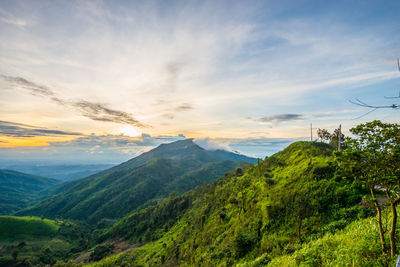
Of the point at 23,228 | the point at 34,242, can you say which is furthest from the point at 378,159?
the point at 23,228

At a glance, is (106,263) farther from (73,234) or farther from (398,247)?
(73,234)

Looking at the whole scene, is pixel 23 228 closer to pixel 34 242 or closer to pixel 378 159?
pixel 34 242

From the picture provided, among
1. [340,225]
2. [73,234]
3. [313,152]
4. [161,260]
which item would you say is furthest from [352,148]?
[73,234]

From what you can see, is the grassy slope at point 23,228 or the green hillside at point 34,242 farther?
the grassy slope at point 23,228

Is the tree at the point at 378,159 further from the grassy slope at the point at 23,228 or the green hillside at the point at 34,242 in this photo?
the grassy slope at the point at 23,228

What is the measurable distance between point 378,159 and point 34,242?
831 ft

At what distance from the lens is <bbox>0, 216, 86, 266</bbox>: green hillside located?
13162 centimetres

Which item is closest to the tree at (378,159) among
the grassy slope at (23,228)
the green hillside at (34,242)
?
the green hillside at (34,242)

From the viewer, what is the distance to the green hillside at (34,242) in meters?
132

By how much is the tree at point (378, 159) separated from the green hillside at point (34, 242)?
612 ft

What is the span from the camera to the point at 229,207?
165 ft

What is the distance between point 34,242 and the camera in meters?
168

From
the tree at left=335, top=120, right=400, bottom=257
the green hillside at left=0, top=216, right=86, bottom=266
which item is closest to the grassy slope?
the green hillside at left=0, top=216, right=86, bottom=266

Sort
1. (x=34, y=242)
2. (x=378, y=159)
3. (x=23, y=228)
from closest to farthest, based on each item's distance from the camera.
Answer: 1. (x=378, y=159)
2. (x=34, y=242)
3. (x=23, y=228)
